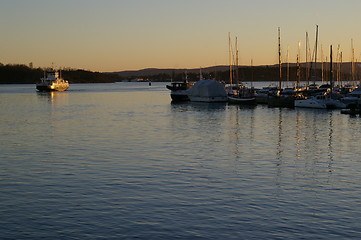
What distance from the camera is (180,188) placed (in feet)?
69.6

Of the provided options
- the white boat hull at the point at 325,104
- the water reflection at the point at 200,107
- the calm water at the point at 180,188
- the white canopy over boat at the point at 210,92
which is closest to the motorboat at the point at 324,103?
the white boat hull at the point at 325,104

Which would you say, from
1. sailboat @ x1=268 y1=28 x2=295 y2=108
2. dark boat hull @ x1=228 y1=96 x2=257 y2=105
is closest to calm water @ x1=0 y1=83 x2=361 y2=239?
sailboat @ x1=268 y1=28 x2=295 y2=108

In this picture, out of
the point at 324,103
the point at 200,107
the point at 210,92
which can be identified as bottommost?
the point at 200,107

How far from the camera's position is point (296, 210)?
1752 cm

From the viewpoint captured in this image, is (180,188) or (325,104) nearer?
(180,188)

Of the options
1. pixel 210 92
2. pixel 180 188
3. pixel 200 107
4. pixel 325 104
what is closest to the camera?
pixel 180 188

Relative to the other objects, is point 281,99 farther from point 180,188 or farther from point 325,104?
point 180,188

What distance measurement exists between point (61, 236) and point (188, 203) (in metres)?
5.37

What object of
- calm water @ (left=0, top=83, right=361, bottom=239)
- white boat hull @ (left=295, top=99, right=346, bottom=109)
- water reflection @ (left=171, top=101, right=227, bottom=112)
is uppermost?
white boat hull @ (left=295, top=99, right=346, bottom=109)

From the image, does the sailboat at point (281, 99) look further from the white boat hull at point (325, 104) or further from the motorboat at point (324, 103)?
the white boat hull at point (325, 104)

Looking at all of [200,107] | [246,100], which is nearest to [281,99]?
[246,100]

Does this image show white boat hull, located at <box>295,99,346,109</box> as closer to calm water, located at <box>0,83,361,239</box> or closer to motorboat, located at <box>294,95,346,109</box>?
motorboat, located at <box>294,95,346,109</box>

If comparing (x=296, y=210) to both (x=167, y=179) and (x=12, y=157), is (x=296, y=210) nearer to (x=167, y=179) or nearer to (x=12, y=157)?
(x=167, y=179)

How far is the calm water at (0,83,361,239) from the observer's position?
15.5 meters
